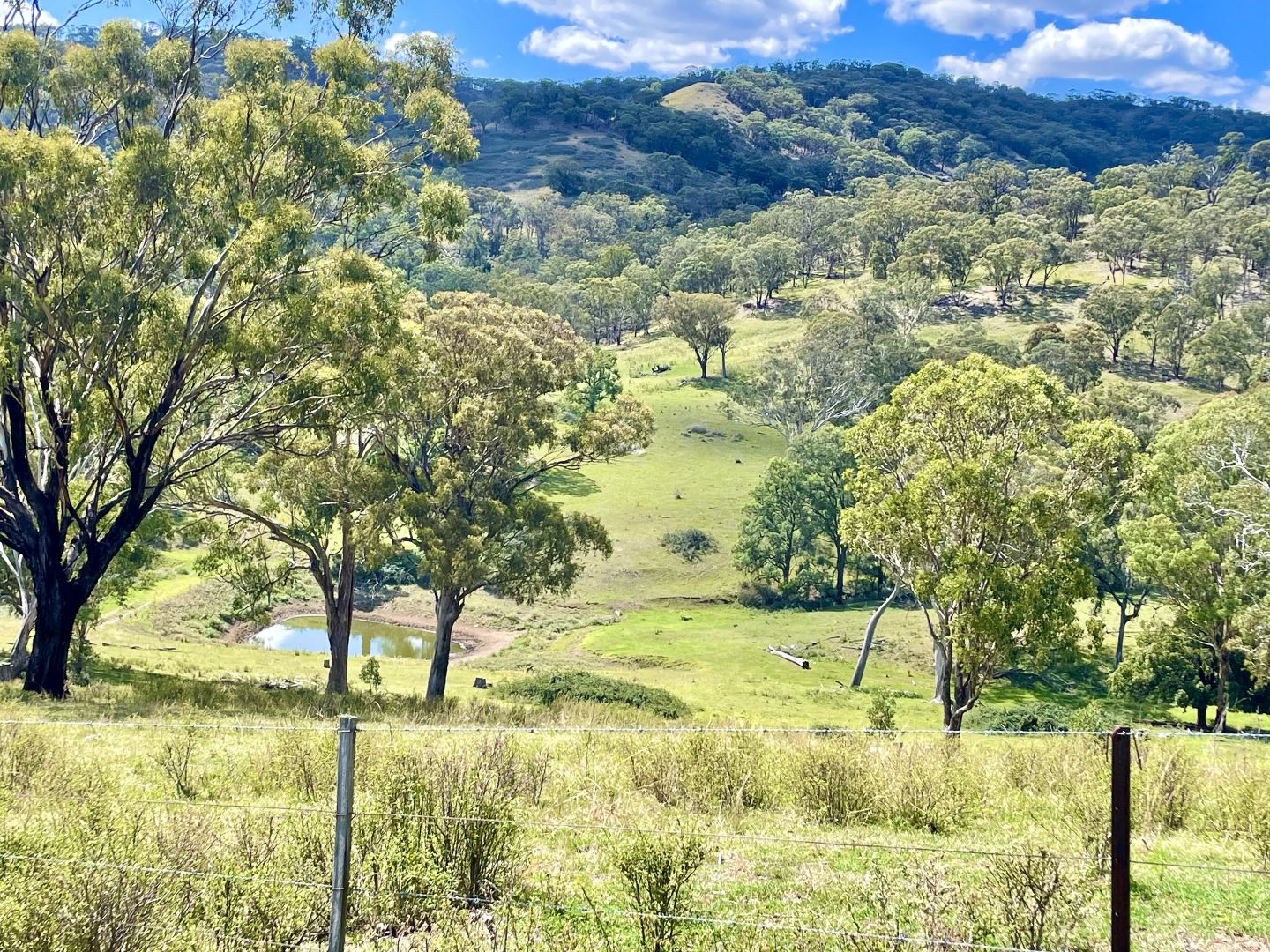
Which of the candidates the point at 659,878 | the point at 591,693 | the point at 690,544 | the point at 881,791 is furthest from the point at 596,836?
the point at 690,544

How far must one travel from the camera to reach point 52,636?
1808cm

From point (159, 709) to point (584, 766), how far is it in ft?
30.6

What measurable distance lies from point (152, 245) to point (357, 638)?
119 ft

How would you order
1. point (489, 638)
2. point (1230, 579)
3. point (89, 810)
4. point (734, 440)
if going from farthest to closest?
point (734, 440) → point (489, 638) → point (1230, 579) → point (89, 810)

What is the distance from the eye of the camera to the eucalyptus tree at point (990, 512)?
19969 millimetres

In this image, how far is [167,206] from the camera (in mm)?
17812

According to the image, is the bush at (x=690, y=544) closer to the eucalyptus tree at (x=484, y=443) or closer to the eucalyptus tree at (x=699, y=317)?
the eucalyptus tree at (x=699, y=317)

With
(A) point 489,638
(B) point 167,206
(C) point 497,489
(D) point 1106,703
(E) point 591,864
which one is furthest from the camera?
(A) point 489,638

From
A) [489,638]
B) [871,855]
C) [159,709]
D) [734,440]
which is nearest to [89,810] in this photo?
[871,855]

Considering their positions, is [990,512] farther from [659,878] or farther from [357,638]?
[357,638]

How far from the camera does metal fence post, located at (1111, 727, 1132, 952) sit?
4789mm

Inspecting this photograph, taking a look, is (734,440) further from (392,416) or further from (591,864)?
(591,864)

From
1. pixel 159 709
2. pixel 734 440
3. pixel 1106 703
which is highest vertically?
pixel 734 440

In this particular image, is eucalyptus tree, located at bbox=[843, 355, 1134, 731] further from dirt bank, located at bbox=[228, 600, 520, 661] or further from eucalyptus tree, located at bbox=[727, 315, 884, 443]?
eucalyptus tree, located at bbox=[727, 315, 884, 443]
